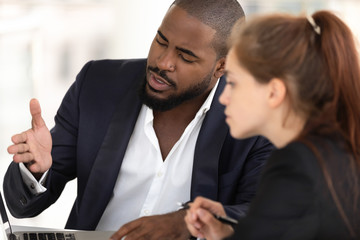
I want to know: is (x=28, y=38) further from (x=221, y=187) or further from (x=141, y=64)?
(x=221, y=187)

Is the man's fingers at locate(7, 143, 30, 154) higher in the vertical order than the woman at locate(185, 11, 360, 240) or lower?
lower

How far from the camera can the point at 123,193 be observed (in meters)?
1.81

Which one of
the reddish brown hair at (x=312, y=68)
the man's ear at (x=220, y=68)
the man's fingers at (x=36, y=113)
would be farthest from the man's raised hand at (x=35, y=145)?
the reddish brown hair at (x=312, y=68)

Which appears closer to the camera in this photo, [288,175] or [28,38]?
[288,175]

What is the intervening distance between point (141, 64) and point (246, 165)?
44cm

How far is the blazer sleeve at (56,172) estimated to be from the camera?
1693 millimetres

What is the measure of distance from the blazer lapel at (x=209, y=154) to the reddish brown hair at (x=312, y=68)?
2.28 ft

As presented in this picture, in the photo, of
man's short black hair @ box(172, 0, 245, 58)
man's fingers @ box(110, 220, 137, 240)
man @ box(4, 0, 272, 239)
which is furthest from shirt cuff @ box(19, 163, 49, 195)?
man's short black hair @ box(172, 0, 245, 58)

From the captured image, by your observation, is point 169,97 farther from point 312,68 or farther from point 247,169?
point 312,68

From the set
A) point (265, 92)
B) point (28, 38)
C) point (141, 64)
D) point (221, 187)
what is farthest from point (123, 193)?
point (28, 38)

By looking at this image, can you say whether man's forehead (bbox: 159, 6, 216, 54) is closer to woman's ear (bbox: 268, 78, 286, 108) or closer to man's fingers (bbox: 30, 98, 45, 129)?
man's fingers (bbox: 30, 98, 45, 129)

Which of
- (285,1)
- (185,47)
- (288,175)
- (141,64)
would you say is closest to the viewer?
(288,175)

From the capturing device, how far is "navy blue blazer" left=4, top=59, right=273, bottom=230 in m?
1.75

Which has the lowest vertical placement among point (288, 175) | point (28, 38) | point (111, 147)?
point (28, 38)
